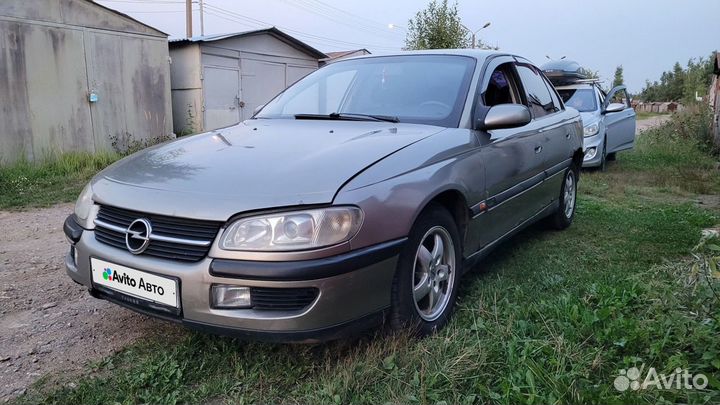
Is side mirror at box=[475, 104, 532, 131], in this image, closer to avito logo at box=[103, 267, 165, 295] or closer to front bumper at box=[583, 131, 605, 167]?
avito logo at box=[103, 267, 165, 295]

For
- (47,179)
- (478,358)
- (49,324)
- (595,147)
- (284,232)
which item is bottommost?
(47,179)

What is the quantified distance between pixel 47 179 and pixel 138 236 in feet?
20.2

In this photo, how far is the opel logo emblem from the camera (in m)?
2.24

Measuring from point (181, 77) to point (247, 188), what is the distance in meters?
11.3

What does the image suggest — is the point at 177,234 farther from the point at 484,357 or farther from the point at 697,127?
the point at 697,127

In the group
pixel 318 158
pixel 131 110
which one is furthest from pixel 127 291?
pixel 131 110

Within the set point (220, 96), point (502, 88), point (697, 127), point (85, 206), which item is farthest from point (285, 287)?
point (697, 127)

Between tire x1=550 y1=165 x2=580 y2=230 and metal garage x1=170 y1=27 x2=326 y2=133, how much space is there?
9.29m

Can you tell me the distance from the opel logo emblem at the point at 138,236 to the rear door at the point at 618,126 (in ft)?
27.9

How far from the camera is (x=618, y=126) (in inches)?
390

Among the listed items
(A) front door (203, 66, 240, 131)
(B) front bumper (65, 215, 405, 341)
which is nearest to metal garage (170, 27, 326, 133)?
(A) front door (203, 66, 240, 131)

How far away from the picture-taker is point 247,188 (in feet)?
7.22

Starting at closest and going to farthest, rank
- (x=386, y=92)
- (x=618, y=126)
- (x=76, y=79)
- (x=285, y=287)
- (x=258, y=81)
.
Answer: (x=285, y=287)
(x=386, y=92)
(x=76, y=79)
(x=618, y=126)
(x=258, y=81)

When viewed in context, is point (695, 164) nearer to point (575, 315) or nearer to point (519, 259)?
point (519, 259)
